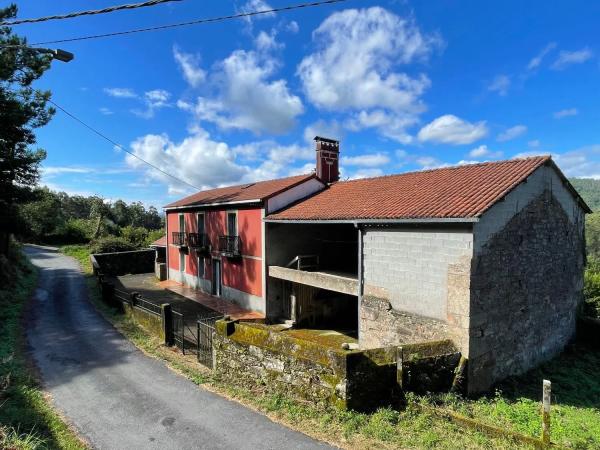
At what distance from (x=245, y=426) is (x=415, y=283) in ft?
18.3

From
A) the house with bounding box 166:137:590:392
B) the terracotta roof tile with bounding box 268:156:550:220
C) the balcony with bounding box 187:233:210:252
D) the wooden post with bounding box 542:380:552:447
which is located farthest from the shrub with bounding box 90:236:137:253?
the wooden post with bounding box 542:380:552:447

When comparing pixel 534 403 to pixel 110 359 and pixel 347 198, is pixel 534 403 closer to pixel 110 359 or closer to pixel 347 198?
pixel 347 198

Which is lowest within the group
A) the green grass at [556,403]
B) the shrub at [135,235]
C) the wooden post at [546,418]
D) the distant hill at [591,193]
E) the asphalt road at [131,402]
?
the green grass at [556,403]

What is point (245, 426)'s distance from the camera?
6.86 meters

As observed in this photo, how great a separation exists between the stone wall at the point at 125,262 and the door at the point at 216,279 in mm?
11049

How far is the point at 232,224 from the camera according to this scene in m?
18.3

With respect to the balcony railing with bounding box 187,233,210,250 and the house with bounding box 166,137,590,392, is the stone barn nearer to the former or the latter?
the house with bounding box 166,137,590,392

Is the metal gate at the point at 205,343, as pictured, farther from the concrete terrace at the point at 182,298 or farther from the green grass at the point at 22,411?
the green grass at the point at 22,411

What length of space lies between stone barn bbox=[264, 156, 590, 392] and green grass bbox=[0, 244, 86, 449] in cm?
783

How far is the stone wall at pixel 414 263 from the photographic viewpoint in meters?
9.11

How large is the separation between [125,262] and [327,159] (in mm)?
19337

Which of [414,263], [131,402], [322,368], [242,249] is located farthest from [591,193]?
[131,402]

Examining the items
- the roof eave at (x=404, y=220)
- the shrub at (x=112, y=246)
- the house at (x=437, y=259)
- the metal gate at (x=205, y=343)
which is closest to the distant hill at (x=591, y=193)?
the house at (x=437, y=259)

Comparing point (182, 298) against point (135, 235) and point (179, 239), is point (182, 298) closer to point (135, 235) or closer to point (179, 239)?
point (179, 239)
